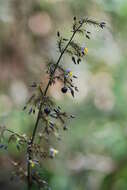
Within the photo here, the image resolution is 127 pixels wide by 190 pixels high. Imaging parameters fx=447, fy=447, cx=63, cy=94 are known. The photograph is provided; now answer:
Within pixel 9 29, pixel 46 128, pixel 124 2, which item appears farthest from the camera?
pixel 9 29

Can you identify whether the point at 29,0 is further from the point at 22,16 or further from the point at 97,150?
the point at 97,150

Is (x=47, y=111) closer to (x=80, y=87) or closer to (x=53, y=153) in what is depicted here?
(x=53, y=153)

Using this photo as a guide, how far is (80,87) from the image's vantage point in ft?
16.7

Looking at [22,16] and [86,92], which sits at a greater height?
[22,16]

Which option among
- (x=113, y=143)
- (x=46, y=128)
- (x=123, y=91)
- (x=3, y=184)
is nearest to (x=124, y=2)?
(x=123, y=91)

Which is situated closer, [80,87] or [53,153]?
[53,153]

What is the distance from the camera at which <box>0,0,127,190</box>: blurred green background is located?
4.16 metres

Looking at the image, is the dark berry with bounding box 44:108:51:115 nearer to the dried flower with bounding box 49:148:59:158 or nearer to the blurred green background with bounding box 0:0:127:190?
the dried flower with bounding box 49:148:59:158

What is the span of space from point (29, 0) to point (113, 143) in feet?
5.35

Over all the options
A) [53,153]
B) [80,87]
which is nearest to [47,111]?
[53,153]

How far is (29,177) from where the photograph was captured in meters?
1.26

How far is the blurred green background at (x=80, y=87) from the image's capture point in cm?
416

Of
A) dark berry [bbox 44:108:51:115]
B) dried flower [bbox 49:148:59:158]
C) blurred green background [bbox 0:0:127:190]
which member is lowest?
dried flower [bbox 49:148:59:158]

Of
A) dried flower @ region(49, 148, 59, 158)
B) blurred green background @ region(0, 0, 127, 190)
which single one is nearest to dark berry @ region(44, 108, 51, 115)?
dried flower @ region(49, 148, 59, 158)
